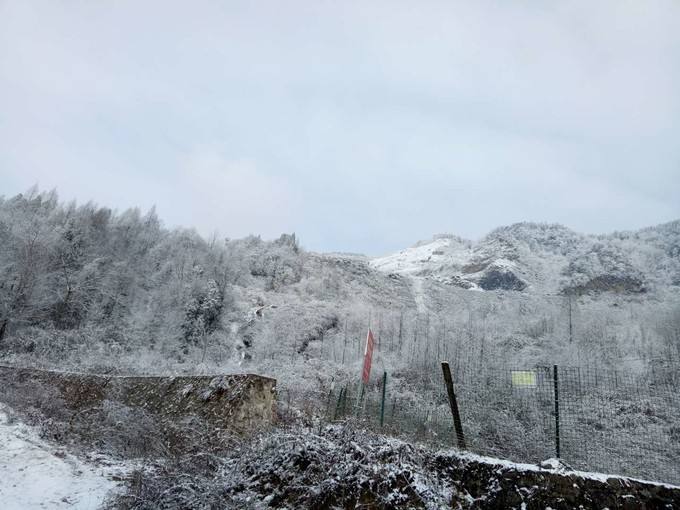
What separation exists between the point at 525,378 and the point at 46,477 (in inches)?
297

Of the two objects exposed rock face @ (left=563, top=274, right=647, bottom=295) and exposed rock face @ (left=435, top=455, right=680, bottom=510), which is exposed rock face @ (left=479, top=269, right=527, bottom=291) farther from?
exposed rock face @ (left=435, top=455, right=680, bottom=510)


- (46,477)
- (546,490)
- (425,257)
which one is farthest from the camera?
(425,257)

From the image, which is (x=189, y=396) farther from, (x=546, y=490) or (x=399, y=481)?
(x=546, y=490)

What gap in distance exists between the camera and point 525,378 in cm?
674

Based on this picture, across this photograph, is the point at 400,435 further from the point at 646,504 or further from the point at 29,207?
the point at 29,207

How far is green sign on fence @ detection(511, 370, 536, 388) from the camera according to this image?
6.63 meters

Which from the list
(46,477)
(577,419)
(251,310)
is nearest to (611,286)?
(251,310)

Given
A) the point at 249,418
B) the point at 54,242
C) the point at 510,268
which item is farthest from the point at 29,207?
the point at 510,268

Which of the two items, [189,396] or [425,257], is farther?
[425,257]

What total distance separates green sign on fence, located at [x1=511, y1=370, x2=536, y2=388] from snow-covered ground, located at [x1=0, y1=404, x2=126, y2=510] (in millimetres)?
6315

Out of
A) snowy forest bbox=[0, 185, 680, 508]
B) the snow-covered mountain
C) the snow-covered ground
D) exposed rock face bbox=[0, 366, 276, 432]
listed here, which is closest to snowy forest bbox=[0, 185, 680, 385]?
snowy forest bbox=[0, 185, 680, 508]

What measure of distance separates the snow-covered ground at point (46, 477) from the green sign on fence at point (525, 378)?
6.31 meters

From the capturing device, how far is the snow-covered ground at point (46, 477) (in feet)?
18.1

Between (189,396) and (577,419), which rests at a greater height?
(189,396)
